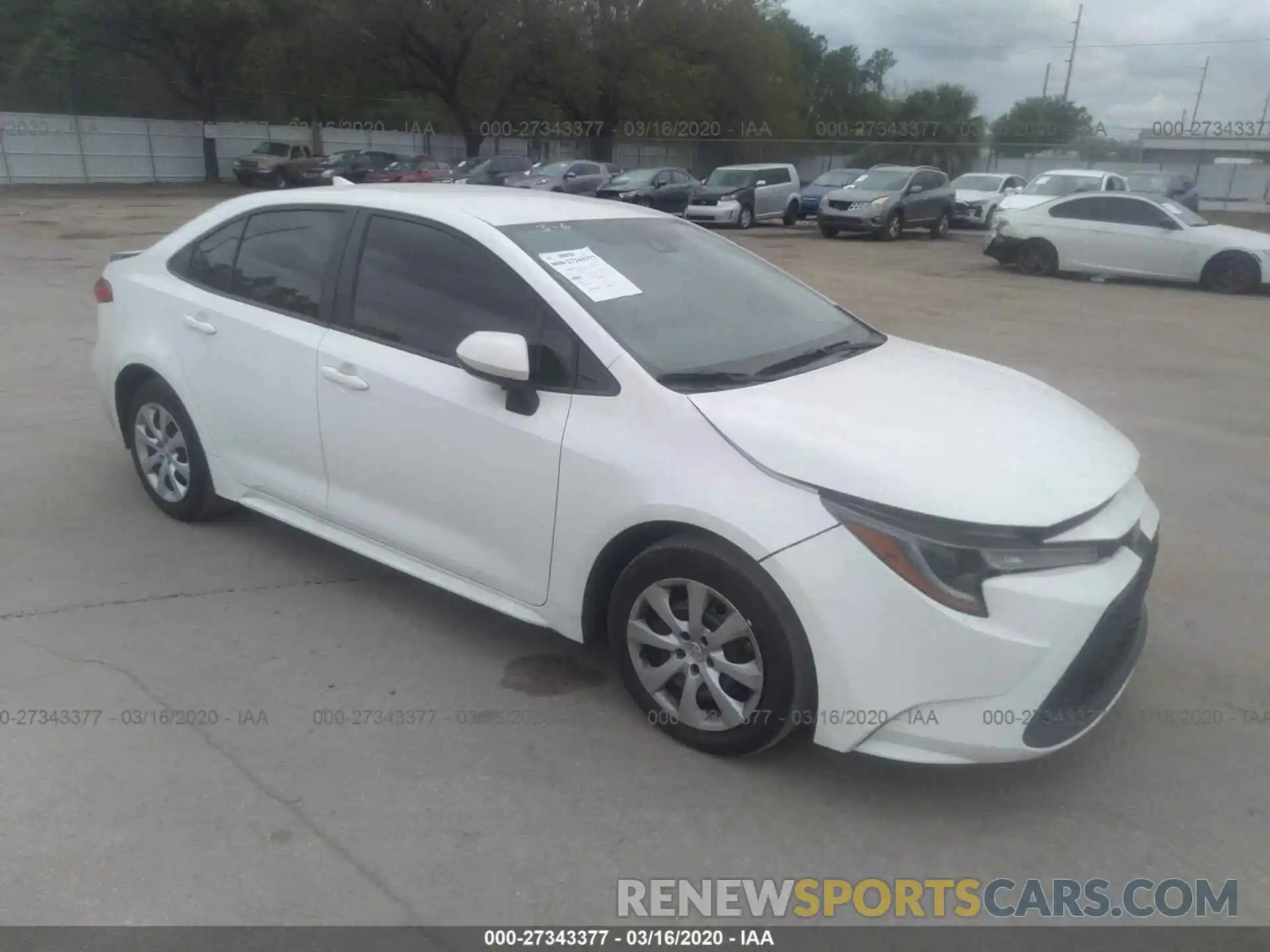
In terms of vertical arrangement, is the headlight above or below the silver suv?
above

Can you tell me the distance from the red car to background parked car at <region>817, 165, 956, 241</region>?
12.4m

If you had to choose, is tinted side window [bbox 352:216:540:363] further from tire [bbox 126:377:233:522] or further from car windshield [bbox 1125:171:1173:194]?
car windshield [bbox 1125:171:1173:194]

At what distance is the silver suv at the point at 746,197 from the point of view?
2625 cm

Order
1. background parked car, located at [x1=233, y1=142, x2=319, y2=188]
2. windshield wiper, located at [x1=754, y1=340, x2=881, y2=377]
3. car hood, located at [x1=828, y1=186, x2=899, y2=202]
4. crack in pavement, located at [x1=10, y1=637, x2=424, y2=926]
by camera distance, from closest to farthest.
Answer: crack in pavement, located at [x1=10, y1=637, x2=424, y2=926]
windshield wiper, located at [x1=754, y1=340, x2=881, y2=377]
car hood, located at [x1=828, y1=186, x2=899, y2=202]
background parked car, located at [x1=233, y1=142, x2=319, y2=188]

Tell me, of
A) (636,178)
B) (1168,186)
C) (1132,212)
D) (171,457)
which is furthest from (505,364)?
(1168,186)

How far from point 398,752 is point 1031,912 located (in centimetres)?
192

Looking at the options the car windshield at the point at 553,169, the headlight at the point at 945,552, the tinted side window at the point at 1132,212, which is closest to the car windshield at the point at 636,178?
the car windshield at the point at 553,169

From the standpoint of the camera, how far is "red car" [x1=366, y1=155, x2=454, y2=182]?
31.5m

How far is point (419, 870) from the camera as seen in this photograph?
9.39ft

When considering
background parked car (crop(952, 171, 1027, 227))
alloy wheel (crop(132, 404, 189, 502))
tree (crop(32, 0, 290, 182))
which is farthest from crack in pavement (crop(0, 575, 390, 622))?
tree (crop(32, 0, 290, 182))

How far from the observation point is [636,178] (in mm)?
26891

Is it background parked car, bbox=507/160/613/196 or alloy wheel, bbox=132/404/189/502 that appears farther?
background parked car, bbox=507/160/613/196

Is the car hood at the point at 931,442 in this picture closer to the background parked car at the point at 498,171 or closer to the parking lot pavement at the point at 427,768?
the parking lot pavement at the point at 427,768

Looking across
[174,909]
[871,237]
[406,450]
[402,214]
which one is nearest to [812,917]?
[174,909]
